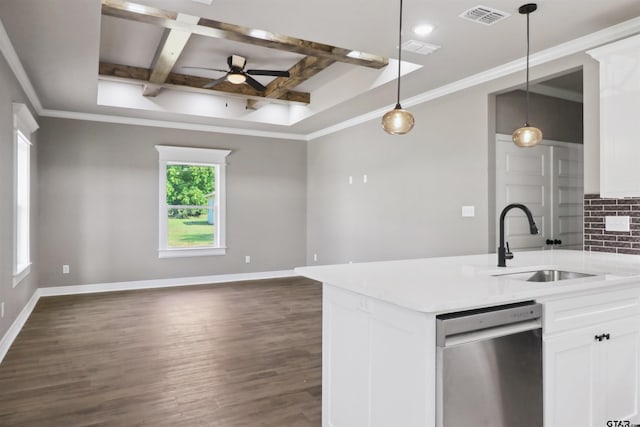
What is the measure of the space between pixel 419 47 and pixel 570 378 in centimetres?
280

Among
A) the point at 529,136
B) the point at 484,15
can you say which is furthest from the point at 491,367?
the point at 484,15

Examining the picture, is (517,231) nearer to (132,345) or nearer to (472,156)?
(472,156)

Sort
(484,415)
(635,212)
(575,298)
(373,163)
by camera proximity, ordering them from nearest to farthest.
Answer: (484,415)
(575,298)
(635,212)
(373,163)

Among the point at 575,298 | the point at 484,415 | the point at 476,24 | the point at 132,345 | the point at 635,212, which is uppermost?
the point at 476,24

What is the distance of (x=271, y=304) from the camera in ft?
18.5

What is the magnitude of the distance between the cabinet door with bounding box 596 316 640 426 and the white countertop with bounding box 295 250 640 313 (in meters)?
0.24

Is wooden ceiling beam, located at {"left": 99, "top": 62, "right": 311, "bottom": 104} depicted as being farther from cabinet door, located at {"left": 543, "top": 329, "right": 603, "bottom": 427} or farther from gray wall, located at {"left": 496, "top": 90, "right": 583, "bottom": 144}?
cabinet door, located at {"left": 543, "top": 329, "right": 603, "bottom": 427}

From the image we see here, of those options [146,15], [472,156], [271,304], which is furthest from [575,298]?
[271,304]

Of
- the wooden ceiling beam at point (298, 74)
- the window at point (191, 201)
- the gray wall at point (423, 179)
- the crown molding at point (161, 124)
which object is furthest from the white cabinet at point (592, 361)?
the crown molding at point (161, 124)

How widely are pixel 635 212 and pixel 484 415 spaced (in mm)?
2414

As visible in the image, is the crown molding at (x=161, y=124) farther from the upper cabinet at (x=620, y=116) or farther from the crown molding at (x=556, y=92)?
the upper cabinet at (x=620, y=116)

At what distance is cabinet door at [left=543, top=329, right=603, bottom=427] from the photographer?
1887 mm

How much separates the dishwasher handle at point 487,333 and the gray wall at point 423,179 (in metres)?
2.24

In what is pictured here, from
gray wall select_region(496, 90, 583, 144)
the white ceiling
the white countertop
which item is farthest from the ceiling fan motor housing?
the white countertop
